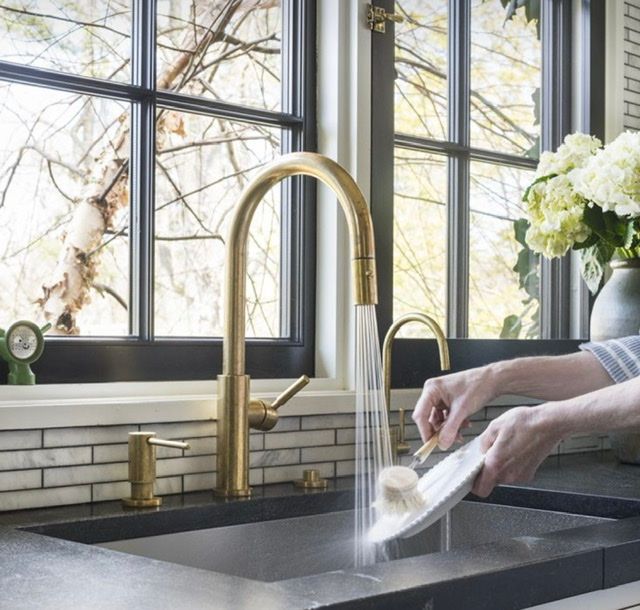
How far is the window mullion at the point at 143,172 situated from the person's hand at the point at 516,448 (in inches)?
28.5

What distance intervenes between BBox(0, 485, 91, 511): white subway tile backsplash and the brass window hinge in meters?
1.15

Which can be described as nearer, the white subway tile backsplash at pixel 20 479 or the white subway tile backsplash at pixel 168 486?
the white subway tile backsplash at pixel 20 479

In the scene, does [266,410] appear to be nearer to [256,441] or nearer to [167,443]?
[256,441]

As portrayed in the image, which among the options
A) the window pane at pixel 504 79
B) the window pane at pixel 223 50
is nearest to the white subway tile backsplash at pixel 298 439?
the window pane at pixel 223 50

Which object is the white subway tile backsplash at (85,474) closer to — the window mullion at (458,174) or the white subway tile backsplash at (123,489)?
the white subway tile backsplash at (123,489)

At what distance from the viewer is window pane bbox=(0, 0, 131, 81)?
1.99 metres

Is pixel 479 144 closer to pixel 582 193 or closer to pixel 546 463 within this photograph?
pixel 582 193

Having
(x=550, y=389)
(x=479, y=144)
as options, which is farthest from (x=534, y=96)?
(x=550, y=389)

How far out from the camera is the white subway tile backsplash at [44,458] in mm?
1760

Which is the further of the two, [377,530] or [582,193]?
[582,193]

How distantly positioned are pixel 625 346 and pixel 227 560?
0.83m

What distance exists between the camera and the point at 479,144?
285 cm

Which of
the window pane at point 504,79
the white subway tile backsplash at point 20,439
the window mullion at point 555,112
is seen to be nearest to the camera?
the white subway tile backsplash at point 20,439

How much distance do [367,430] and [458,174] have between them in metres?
0.80
